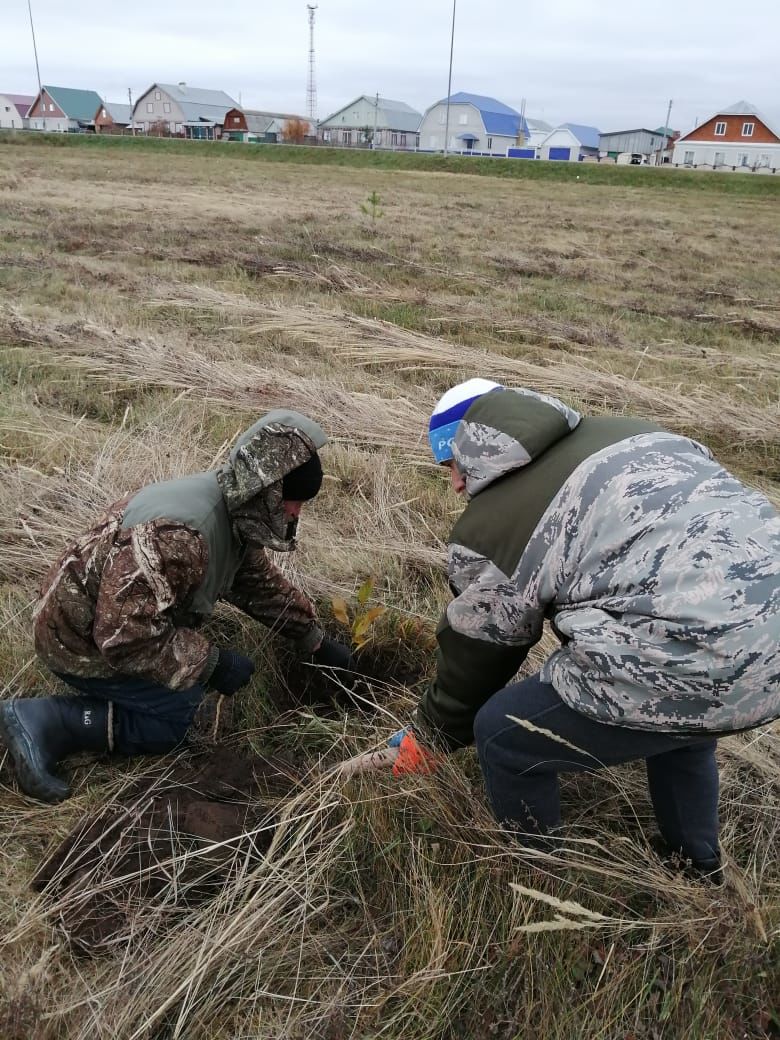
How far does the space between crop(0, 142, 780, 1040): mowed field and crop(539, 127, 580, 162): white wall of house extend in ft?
214

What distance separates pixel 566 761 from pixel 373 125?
260 feet

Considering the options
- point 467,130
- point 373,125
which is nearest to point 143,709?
point 467,130

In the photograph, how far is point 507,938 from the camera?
1.76 metres

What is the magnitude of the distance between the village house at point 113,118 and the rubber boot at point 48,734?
7409 cm

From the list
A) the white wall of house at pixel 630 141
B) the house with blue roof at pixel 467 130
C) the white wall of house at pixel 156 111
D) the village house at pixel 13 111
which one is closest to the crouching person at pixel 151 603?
the house with blue roof at pixel 467 130

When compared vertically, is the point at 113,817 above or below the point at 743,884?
below

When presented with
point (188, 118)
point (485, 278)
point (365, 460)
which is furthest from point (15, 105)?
point (365, 460)

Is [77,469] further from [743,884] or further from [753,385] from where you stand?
[753,385]

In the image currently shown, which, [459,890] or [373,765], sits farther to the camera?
[373,765]

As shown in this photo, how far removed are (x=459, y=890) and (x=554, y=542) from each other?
3.01 ft

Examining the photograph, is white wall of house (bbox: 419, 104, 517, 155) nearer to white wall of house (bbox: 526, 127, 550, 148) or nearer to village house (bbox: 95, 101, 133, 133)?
white wall of house (bbox: 526, 127, 550, 148)

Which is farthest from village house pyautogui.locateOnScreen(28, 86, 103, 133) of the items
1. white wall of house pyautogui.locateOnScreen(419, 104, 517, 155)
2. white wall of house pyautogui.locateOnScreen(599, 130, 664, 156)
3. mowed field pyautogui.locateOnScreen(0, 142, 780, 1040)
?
mowed field pyautogui.locateOnScreen(0, 142, 780, 1040)

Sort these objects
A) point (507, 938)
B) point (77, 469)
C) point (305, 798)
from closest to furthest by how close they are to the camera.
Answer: point (507, 938), point (305, 798), point (77, 469)

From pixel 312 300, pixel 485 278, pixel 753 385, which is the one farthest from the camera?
pixel 485 278
